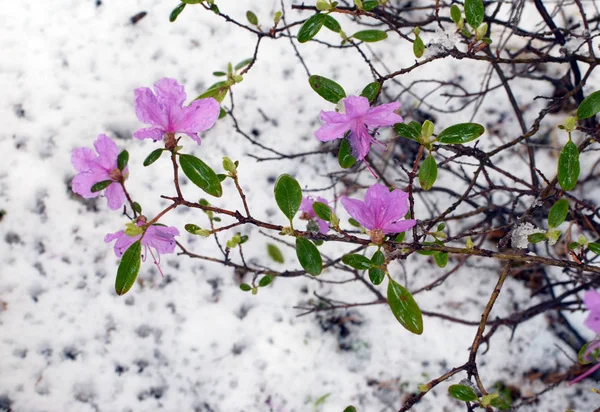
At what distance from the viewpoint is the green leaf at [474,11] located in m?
1.12

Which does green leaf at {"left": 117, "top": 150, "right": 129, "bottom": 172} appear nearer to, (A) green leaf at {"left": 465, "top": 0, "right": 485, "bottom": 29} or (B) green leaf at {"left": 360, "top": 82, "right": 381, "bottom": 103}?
(B) green leaf at {"left": 360, "top": 82, "right": 381, "bottom": 103}

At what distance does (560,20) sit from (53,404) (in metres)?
2.55

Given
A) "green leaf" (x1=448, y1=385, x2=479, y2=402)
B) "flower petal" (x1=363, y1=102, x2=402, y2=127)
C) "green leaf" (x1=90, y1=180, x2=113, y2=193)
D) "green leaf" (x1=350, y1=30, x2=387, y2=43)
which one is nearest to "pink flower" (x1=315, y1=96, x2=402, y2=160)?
"flower petal" (x1=363, y1=102, x2=402, y2=127)

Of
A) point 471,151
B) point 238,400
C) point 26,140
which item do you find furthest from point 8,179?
point 471,151

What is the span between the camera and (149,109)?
95 cm

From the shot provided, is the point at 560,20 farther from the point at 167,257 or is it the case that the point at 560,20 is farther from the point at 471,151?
the point at 167,257

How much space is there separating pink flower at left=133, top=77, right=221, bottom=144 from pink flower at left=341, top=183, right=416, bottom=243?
34 centimetres

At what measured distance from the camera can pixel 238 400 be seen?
5.89 feet

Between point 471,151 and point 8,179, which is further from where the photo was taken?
point 8,179

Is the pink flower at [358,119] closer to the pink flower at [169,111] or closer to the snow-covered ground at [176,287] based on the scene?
the pink flower at [169,111]

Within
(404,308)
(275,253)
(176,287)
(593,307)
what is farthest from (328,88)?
(176,287)

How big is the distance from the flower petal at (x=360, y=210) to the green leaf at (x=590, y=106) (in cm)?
51

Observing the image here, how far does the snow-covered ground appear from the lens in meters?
1.79

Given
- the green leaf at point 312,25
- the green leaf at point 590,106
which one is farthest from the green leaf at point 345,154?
the green leaf at point 590,106
